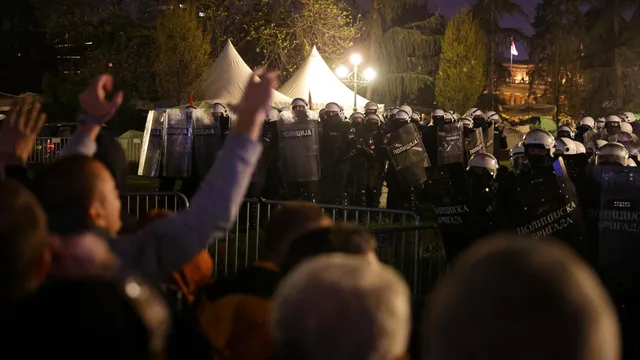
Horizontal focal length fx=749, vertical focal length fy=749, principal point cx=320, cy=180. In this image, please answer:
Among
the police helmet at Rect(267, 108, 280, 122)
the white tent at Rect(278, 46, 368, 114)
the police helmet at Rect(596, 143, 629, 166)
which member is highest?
the white tent at Rect(278, 46, 368, 114)

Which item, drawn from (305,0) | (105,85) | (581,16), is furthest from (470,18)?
(105,85)

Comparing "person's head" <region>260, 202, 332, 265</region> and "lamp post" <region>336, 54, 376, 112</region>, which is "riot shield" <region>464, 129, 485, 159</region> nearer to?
"lamp post" <region>336, 54, 376, 112</region>

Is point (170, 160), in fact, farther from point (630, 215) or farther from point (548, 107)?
point (548, 107)

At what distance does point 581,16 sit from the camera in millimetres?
Answer: 62281

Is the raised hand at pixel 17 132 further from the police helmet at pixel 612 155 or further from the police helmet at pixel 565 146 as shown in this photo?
the police helmet at pixel 565 146

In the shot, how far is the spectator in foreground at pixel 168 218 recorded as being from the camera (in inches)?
108

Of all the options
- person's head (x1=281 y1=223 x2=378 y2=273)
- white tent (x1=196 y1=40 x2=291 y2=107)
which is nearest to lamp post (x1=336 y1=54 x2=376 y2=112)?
white tent (x1=196 y1=40 x2=291 y2=107)

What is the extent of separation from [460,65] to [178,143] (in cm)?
3142

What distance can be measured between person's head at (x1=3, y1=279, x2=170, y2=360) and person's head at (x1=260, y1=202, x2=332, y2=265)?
1799mm

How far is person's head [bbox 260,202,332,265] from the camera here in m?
3.56

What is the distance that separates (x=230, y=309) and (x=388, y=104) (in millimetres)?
44744

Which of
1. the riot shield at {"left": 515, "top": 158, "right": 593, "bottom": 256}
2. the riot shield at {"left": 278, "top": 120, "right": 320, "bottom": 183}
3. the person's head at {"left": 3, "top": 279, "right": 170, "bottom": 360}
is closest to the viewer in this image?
the person's head at {"left": 3, "top": 279, "right": 170, "bottom": 360}

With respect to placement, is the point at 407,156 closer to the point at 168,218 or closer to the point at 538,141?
the point at 538,141

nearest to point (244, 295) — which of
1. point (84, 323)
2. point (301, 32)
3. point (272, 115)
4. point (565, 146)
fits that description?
point (84, 323)
